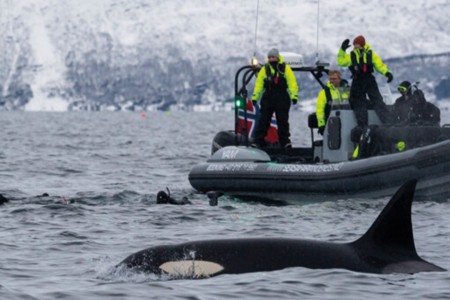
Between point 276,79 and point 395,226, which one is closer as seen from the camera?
point 395,226

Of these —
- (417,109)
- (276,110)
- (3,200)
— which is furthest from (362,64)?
(3,200)

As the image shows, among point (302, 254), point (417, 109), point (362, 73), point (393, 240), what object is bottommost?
point (302, 254)

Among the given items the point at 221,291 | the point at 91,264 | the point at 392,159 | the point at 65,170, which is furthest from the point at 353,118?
the point at 65,170

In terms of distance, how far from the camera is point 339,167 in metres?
17.5

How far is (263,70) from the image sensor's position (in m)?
19.3

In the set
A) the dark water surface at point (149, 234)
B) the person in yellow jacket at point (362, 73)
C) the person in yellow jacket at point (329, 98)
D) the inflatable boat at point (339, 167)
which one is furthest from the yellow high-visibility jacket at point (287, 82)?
the dark water surface at point (149, 234)

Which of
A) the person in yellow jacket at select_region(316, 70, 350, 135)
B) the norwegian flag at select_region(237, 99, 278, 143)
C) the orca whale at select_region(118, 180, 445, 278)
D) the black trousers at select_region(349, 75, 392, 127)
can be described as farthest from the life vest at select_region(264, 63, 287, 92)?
the orca whale at select_region(118, 180, 445, 278)

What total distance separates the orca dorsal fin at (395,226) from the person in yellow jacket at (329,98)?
29.5 ft

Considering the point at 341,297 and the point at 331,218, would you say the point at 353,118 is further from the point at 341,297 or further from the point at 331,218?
the point at 341,297

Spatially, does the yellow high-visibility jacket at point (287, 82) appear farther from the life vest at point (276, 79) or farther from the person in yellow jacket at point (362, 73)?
the person in yellow jacket at point (362, 73)

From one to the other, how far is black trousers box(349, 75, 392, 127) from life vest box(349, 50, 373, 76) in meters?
0.08

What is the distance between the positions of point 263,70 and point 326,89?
1.10 meters

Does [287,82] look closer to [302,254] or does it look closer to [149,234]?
[149,234]

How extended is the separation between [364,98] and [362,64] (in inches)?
22.1
